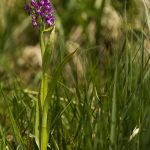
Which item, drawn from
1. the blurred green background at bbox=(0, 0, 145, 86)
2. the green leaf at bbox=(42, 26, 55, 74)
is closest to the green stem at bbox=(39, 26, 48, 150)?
the green leaf at bbox=(42, 26, 55, 74)

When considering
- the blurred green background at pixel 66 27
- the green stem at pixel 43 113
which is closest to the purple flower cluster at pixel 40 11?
the green stem at pixel 43 113

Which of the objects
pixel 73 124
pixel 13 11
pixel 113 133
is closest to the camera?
pixel 113 133

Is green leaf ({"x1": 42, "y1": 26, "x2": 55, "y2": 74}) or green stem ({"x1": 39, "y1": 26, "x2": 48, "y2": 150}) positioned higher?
green leaf ({"x1": 42, "y1": 26, "x2": 55, "y2": 74})

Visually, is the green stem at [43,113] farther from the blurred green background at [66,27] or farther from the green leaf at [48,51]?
Result: the blurred green background at [66,27]

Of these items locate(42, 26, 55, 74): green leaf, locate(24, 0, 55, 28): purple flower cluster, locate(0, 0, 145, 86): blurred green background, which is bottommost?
locate(0, 0, 145, 86): blurred green background

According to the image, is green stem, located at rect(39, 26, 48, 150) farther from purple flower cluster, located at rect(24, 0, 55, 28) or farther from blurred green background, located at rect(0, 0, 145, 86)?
blurred green background, located at rect(0, 0, 145, 86)

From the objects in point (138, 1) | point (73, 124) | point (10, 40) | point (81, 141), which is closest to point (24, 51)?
point (10, 40)

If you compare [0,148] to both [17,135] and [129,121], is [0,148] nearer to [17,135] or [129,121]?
[17,135]

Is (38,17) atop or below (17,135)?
atop
